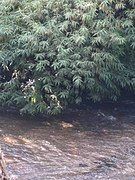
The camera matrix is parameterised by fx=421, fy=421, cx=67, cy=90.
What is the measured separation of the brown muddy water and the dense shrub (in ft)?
1.17

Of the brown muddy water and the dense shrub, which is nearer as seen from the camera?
the brown muddy water

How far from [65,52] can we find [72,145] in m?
1.70

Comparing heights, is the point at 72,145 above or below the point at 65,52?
below

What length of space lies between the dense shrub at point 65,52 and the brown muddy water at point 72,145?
0.36 meters

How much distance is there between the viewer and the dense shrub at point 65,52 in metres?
7.42

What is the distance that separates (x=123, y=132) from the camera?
23.7 feet

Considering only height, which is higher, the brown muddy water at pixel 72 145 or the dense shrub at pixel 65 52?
the dense shrub at pixel 65 52

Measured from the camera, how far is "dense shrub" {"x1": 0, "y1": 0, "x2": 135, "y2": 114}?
7.42m

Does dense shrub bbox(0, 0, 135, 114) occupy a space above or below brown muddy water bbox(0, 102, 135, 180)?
above

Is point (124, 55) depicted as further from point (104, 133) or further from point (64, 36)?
point (104, 133)

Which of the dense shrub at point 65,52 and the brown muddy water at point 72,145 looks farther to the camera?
the dense shrub at point 65,52

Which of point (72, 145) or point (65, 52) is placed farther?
point (65, 52)

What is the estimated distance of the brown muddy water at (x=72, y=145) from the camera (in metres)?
5.61

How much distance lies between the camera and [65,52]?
7297mm
